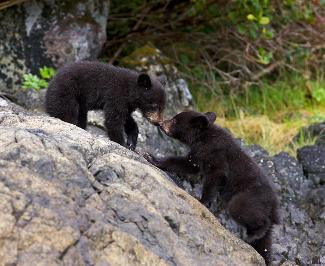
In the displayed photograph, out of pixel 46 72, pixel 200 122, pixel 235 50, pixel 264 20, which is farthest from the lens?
pixel 235 50

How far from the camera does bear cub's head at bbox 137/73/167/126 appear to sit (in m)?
6.85

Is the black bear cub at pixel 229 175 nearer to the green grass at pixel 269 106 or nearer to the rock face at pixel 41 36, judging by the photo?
the rock face at pixel 41 36

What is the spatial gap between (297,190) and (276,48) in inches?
169

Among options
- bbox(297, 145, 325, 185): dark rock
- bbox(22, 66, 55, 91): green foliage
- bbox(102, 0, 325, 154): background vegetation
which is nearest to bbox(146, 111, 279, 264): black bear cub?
bbox(297, 145, 325, 185): dark rock

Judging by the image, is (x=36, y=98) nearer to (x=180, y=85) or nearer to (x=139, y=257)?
(x=180, y=85)

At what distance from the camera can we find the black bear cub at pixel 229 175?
587 centimetres

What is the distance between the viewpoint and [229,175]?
610cm

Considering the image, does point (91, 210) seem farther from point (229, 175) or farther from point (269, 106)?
point (269, 106)

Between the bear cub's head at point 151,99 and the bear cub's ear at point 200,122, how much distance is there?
1.77 feet

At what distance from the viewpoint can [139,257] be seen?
14.1 ft

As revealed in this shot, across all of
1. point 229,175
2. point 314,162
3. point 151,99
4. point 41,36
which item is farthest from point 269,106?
point 229,175

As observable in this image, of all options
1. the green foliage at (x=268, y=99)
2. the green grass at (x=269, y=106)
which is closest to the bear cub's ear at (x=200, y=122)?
the green grass at (x=269, y=106)

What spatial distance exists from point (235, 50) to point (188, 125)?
16.6ft

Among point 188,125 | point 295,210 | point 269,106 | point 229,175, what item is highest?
point 188,125
